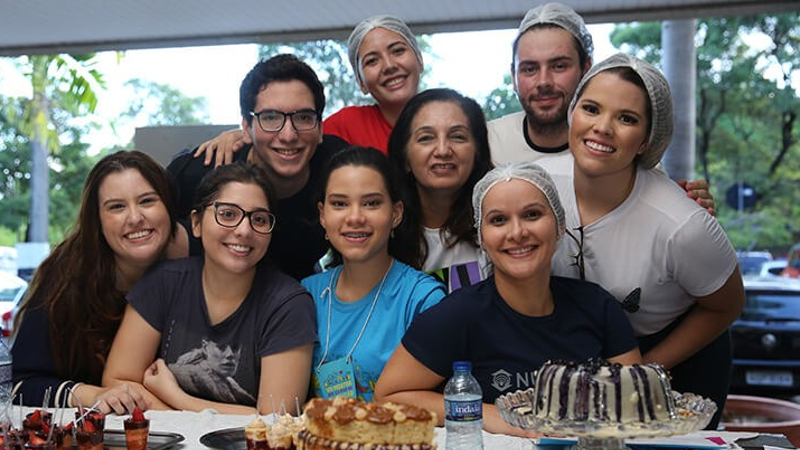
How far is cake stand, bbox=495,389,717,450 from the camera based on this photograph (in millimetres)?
2357

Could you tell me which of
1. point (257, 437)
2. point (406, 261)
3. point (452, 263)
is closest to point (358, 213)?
point (406, 261)

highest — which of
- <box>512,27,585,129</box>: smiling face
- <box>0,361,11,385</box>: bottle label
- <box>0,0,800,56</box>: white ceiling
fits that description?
<box>0,0,800,56</box>: white ceiling

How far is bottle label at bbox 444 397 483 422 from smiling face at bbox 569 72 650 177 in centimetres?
113

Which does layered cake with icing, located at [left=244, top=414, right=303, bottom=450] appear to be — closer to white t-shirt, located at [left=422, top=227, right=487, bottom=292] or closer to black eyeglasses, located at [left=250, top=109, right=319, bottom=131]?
white t-shirt, located at [left=422, top=227, right=487, bottom=292]

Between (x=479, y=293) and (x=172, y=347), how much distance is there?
1.36m

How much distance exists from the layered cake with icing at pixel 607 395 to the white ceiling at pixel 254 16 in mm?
3569

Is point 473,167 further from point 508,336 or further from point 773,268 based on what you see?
point 773,268

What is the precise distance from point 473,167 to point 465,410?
4.93 feet

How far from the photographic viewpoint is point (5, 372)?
371 cm

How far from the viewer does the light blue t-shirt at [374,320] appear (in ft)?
11.7

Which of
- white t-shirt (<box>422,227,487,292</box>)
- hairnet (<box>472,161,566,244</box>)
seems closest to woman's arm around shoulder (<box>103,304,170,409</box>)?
white t-shirt (<box>422,227,487,292</box>)

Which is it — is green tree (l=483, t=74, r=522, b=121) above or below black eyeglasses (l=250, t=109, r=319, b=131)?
above

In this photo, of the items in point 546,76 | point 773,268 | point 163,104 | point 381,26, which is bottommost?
point 773,268

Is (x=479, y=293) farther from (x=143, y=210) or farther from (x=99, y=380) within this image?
(x=99, y=380)
